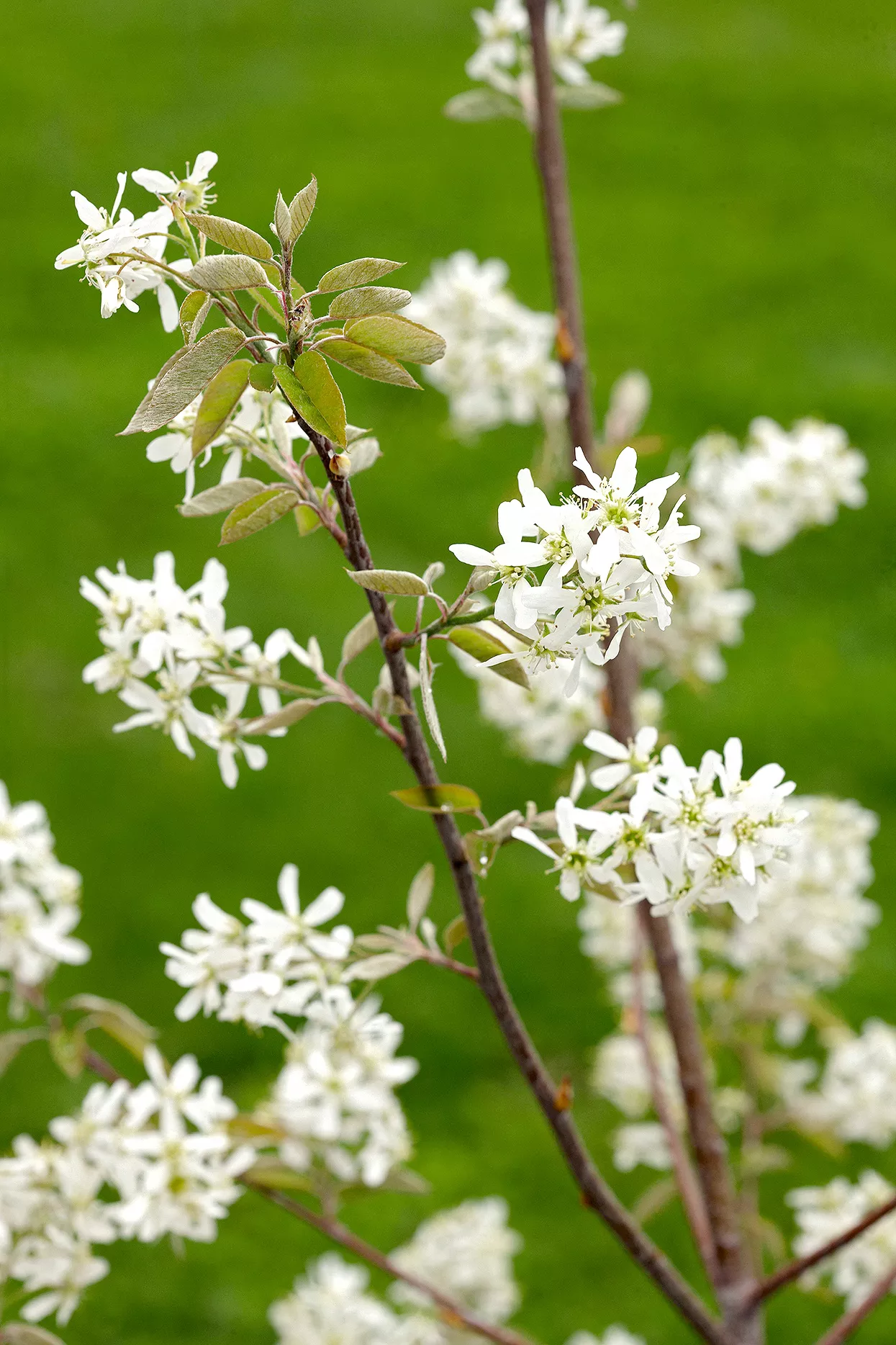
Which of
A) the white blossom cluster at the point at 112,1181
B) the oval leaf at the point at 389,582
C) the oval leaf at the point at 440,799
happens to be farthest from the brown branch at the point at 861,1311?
the oval leaf at the point at 389,582

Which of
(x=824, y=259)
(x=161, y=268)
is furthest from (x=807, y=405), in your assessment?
(x=161, y=268)

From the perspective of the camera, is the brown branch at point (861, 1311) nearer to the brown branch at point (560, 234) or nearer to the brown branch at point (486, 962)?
the brown branch at point (486, 962)

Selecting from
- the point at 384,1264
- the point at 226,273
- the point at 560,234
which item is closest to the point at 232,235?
the point at 226,273

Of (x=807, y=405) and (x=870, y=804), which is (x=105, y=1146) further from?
(x=807, y=405)

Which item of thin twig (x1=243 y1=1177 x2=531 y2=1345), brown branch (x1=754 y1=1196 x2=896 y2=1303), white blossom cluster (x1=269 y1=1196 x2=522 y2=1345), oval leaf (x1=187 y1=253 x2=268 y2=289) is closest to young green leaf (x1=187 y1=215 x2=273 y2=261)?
oval leaf (x1=187 y1=253 x2=268 y2=289)

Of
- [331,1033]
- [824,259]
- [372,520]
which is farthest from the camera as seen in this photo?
[824,259]

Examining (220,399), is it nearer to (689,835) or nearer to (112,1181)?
(689,835)
